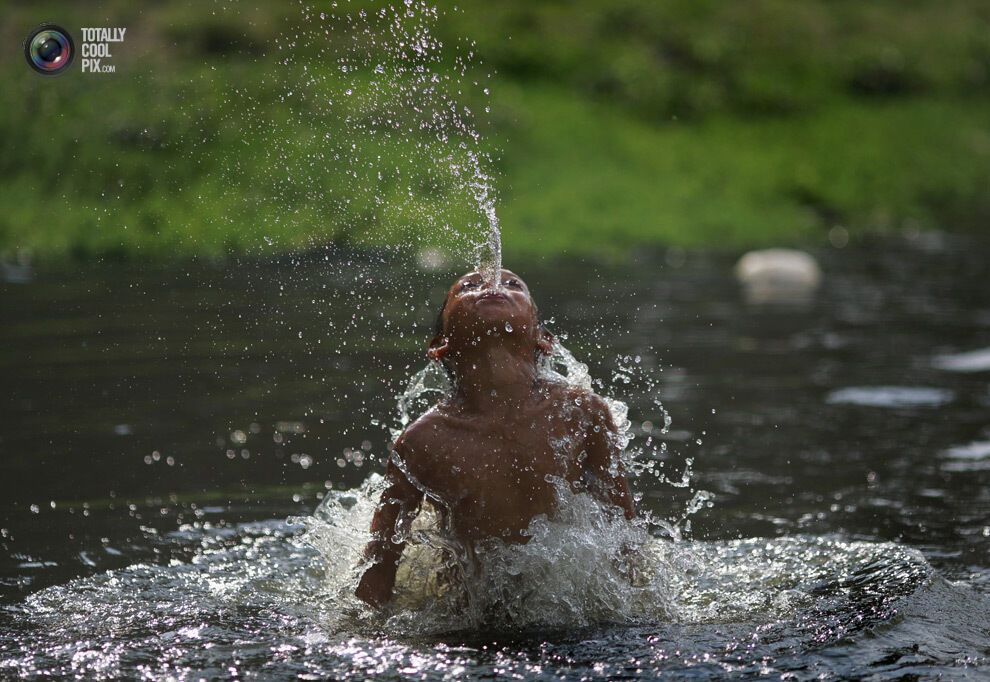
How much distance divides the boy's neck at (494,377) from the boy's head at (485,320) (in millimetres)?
30

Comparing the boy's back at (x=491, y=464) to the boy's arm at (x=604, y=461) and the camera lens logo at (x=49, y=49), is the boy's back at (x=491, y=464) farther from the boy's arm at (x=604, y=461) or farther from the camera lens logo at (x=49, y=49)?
the camera lens logo at (x=49, y=49)

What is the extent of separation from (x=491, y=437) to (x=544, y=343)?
0.44 m

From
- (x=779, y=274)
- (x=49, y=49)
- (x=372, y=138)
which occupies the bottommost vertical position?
(x=779, y=274)

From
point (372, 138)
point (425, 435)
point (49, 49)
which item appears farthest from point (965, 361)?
point (49, 49)

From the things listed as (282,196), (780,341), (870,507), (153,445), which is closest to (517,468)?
(870,507)

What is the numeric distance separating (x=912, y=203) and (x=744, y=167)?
10.1 feet

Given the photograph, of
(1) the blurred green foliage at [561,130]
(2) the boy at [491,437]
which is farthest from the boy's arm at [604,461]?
(1) the blurred green foliage at [561,130]

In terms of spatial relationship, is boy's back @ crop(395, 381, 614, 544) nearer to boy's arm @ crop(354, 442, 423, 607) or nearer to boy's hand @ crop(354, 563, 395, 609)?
boy's arm @ crop(354, 442, 423, 607)

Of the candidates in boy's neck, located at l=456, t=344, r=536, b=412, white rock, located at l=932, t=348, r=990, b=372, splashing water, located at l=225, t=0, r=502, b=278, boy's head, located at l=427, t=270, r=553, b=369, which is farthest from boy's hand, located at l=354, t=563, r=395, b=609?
splashing water, located at l=225, t=0, r=502, b=278

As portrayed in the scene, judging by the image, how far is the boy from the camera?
4633 millimetres

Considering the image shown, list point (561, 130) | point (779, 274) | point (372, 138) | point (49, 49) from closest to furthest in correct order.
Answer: point (779, 274)
point (372, 138)
point (49, 49)
point (561, 130)

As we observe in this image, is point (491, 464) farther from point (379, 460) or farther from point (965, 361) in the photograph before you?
point (965, 361)

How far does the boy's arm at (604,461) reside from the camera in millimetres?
4758

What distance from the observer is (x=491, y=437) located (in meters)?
4.63
